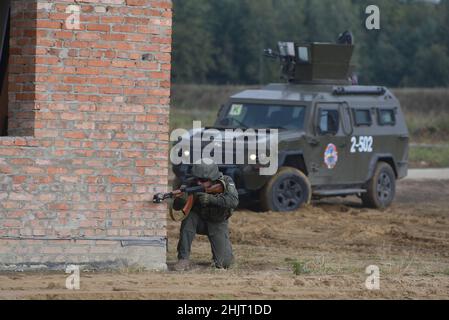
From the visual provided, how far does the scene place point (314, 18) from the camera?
5053cm

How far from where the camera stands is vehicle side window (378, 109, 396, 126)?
1798 centimetres

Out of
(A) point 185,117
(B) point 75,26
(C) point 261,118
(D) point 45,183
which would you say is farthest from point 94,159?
(A) point 185,117

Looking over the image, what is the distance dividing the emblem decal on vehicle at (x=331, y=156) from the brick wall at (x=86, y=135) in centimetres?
685

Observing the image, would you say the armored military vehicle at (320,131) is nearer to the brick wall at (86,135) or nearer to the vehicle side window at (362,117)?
the vehicle side window at (362,117)

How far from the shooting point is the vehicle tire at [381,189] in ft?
57.6

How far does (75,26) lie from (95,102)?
72 cm

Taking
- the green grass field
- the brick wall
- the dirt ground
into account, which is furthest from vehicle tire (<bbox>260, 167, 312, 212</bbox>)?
the green grass field

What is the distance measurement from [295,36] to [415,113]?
12169 mm

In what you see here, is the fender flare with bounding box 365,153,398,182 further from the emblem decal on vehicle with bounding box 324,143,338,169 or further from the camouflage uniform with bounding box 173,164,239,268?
the camouflage uniform with bounding box 173,164,239,268

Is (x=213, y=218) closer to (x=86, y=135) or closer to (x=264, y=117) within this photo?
(x=86, y=135)

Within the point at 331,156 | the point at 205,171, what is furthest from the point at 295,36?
the point at 205,171

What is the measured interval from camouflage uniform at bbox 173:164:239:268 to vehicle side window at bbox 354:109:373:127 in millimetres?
6908

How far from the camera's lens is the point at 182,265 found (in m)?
10.6

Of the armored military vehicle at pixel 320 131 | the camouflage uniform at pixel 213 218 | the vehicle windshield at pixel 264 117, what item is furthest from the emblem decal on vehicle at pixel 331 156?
the camouflage uniform at pixel 213 218
